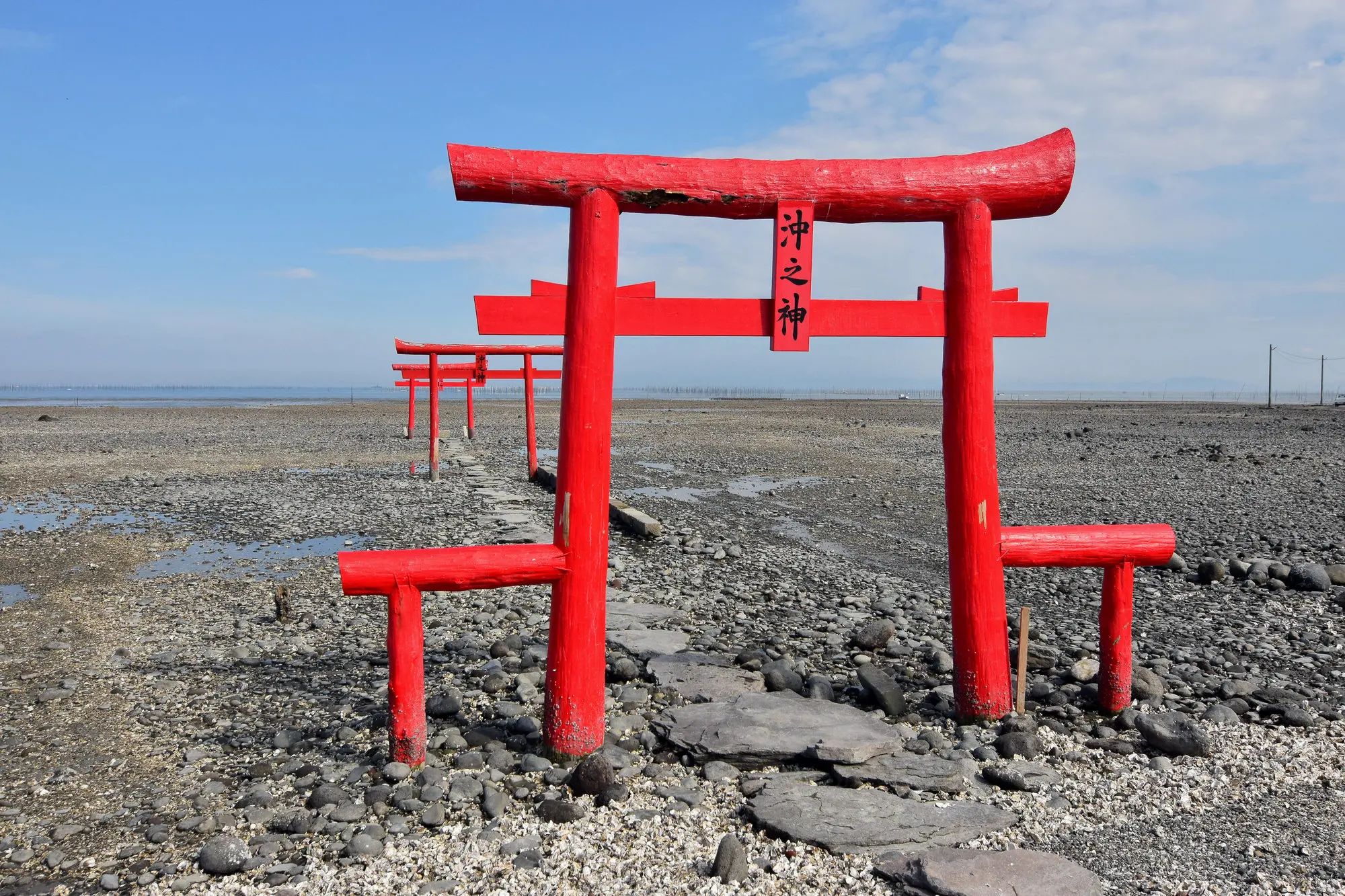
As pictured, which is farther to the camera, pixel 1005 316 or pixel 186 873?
pixel 1005 316

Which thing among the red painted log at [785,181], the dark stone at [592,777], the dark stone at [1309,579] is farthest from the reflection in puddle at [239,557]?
the dark stone at [1309,579]

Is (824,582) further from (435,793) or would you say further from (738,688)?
(435,793)

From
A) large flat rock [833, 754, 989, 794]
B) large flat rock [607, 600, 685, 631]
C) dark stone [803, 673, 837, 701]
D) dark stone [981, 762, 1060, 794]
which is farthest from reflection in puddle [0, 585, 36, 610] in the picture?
dark stone [981, 762, 1060, 794]

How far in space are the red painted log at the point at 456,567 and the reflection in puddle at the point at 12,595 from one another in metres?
5.50

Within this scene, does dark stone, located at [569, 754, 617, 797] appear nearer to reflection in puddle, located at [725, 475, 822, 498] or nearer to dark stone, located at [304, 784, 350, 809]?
dark stone, located at [304, 784, 350, 809]

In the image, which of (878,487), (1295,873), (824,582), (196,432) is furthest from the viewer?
(196,432)

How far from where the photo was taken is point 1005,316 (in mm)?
4555

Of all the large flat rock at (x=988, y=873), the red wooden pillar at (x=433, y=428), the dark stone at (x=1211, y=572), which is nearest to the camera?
the large flat rock at (x=988, y=873)

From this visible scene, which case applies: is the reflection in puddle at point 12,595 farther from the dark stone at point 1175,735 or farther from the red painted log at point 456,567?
the dark stone at point 1175,735

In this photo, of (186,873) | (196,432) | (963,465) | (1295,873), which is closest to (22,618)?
(186,873)

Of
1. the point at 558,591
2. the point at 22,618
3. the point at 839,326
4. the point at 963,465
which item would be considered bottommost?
the point at 22,618

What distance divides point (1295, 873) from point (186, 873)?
4023mm

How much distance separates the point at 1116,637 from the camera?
181 inches

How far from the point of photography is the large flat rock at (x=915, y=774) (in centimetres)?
381
